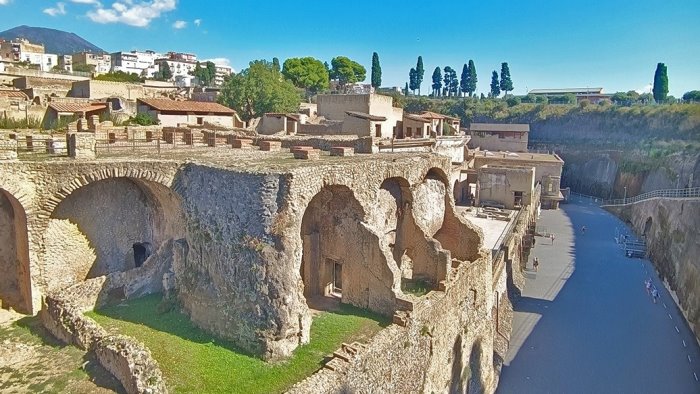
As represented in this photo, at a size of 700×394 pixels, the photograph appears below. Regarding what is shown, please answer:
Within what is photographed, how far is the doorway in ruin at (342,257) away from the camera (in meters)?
14.9

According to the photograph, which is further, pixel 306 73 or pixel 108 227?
pixel 306 73

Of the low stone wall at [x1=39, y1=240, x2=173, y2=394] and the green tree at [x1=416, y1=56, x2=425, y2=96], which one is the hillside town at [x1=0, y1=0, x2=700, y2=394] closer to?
the low stone wall at [x1=39, y1=240, x2=173, y2=394]

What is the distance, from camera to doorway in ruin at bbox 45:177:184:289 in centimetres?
1502

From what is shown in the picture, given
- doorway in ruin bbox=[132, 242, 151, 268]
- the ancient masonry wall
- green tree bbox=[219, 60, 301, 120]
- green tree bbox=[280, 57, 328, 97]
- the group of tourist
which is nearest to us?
doorway in ruin bbox=[132, 242, 151, 268]

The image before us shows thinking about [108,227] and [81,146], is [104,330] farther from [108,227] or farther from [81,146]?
[81,146]

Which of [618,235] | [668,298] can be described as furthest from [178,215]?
[618,235]

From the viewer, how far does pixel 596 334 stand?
23.1 m

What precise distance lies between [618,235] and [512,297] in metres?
19.2

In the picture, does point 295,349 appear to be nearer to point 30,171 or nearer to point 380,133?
point 30,171

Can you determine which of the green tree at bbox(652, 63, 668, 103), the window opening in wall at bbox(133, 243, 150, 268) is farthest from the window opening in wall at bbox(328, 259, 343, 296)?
the green tree at bbox(652, 63, 668, 103)

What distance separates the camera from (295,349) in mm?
12695

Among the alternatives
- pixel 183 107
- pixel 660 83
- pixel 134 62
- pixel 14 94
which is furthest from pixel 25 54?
pixel 660 83

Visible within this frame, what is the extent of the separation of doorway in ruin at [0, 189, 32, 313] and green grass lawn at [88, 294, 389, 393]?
7.52 feet

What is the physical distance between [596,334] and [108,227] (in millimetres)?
20903
